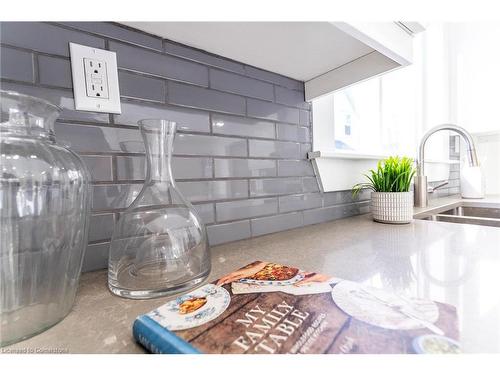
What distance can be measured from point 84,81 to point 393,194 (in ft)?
3.17

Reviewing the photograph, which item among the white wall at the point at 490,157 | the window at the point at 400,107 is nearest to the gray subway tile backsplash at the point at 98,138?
the window at the point at 400,107

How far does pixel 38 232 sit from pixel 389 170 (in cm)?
102

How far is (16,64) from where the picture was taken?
430 mm

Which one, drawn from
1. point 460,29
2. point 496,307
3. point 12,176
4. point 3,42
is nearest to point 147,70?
point 3,42

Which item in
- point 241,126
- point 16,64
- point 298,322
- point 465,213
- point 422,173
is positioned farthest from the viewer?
point 465,213

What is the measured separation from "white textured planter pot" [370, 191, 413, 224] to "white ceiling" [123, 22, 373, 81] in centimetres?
49

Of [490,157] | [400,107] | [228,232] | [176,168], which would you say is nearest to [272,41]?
[176,168]

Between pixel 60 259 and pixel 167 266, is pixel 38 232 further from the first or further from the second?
pixel 167 266

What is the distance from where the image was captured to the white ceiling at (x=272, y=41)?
1.84ft

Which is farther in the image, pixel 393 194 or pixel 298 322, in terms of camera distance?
pixel 393 194

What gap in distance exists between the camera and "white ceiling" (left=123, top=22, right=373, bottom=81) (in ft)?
1.84

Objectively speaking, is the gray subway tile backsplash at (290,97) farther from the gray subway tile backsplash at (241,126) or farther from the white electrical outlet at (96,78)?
the white electrical outlet at (96,78)

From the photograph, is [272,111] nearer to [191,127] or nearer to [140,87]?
[191,127]

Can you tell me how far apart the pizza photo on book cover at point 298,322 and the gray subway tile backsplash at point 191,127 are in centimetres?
32
